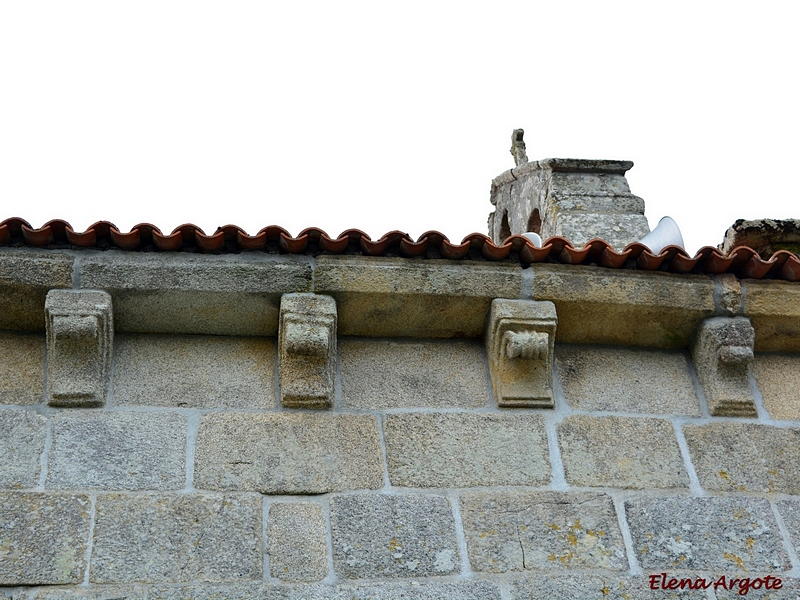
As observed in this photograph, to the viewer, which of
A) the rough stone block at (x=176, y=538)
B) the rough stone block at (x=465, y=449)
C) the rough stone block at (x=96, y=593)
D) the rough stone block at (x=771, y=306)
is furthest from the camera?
→ the rough stone block at (x=771, y=306)

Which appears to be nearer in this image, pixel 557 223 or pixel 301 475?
pixel 301 475

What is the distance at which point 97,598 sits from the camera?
339cm

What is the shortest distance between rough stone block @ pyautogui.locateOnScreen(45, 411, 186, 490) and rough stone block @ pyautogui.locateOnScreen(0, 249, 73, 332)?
1.69 feet

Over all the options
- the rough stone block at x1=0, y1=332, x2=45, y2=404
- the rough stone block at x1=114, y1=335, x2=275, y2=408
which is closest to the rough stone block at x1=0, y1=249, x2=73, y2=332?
the rough stone block at x1=0, y1=332, x2=45, y2=404

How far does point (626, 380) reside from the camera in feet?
14.3

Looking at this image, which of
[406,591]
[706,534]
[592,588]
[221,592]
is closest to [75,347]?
[221,592]

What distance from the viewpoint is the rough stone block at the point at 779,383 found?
4.32 metres

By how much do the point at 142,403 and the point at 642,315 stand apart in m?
2.17

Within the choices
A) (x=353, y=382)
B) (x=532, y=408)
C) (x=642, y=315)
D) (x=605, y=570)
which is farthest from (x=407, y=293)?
(x=605, y=570)

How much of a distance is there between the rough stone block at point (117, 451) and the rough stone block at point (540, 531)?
1.15 m

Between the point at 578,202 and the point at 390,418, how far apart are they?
2.51 meters

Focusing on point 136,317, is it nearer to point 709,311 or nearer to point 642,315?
point 642,315

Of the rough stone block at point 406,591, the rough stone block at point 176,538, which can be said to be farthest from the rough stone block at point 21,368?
the rough stone block at point 406,591

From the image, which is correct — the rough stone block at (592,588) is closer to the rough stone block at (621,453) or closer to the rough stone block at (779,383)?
the rough stone block at (621,453)
